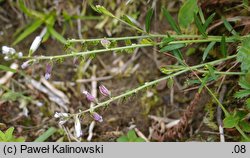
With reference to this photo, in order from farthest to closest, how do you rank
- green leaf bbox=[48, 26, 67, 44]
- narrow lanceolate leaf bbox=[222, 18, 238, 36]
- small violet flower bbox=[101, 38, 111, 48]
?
green leaf bbox=[48, 26, 67, 44] < narrow lanceolate leaf bbox=[222, 18, 238, 36] < small violet flower bbox=[101, 38, 111, 48]

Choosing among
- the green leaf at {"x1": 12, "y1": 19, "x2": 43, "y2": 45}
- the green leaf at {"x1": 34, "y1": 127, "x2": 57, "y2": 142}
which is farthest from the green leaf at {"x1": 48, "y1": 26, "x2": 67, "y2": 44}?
the green leaf at {"x1": 34, "y1": 127, "x2": 57, "y2": 142}

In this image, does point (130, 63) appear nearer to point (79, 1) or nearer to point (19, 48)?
point (79, 1)

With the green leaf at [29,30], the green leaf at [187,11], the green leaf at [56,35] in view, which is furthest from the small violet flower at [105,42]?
the green leaf at [29,30]

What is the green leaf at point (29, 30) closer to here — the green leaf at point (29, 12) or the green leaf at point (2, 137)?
the green leaf at point (29, 12)

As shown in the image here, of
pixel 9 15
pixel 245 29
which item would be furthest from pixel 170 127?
pixel 9 15

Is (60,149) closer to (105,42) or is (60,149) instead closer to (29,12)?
(105,42)

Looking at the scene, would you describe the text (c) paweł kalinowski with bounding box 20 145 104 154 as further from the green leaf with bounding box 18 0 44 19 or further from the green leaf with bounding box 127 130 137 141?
the green leaf with bounding box 18 0 44 19

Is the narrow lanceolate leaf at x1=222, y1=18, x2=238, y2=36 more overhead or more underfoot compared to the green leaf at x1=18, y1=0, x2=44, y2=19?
more underfoot

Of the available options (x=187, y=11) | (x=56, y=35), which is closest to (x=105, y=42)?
(x=187, y=11)
